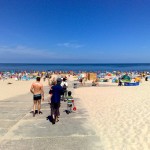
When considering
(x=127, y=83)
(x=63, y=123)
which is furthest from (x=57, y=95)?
(x=127, y=83)

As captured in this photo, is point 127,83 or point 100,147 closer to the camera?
point 100,147

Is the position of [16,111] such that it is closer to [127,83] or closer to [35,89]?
[35,89]

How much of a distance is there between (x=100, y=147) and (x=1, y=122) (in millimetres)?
3955

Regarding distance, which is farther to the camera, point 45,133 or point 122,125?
point 122,125

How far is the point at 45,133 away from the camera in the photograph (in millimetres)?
7000

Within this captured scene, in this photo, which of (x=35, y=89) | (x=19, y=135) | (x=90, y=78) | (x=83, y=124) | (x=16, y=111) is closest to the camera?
(x=19, y=135)

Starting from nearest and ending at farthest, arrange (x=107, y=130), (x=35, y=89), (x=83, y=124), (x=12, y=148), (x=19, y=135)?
(x=12, y=148) → (x=19, y=135) → (x=107, y=130) → (x=83, y=124) → (x=35, y=89)

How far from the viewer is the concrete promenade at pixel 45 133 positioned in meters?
5.93

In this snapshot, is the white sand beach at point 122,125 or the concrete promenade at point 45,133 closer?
the concrete promenade at point 45,133

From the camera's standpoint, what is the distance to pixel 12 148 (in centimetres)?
573

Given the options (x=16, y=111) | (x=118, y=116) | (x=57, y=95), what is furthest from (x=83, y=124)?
(x=16, y=111)

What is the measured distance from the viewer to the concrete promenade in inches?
234

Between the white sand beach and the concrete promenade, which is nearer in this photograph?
the concrete promenade

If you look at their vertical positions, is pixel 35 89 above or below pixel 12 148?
above
